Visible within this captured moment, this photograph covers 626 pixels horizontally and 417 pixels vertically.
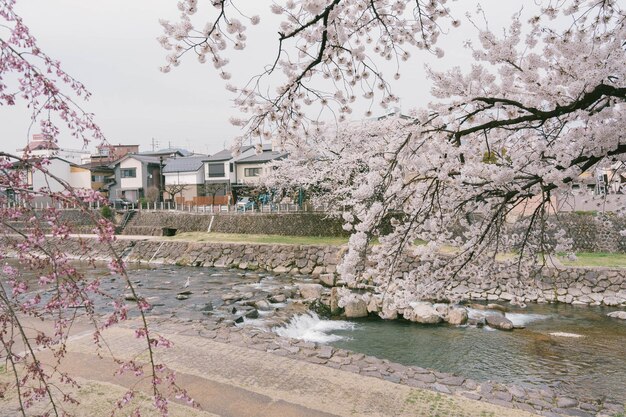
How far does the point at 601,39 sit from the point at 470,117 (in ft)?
4.48

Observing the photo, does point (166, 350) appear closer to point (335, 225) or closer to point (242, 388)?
point (242, 388)

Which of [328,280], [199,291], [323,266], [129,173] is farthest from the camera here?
[129,173]

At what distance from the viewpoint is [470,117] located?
4.93 m

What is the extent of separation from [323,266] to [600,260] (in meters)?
11.1

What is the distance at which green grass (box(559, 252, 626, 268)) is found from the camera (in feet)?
52.0

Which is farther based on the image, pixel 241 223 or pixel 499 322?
pixel 241 223

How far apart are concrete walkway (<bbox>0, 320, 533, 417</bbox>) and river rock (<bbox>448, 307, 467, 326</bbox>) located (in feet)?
19.8

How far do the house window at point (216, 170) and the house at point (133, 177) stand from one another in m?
6.02

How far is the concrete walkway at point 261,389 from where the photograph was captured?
17.6 feet

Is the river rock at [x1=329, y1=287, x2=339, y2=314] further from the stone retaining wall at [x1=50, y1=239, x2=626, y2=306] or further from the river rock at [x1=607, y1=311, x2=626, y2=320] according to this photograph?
the river rock at [x1=607, y1=311, x2=626, y2=320]

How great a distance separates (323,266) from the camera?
20.6 metres

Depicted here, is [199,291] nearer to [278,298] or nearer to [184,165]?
[278,298]

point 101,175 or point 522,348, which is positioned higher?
point 101,175

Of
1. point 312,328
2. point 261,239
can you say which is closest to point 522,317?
point 312,328
